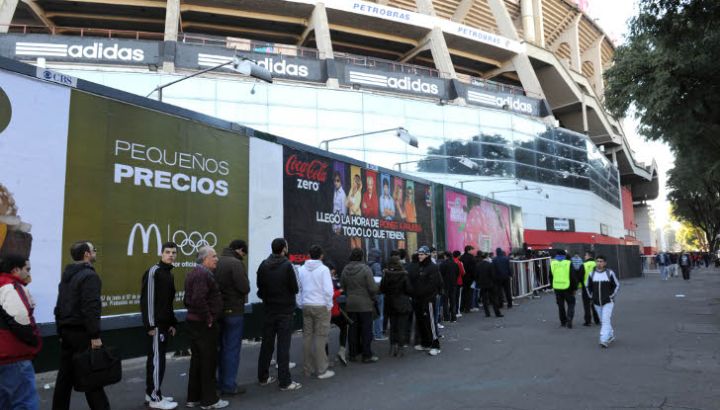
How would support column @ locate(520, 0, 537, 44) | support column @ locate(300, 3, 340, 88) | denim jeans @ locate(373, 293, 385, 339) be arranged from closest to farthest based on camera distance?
denim jeans @ locate(373, 293, 385, 339) < support column @ locate(300, 3, 340, 88) < support column @ locate(520, 0, 537, 44)

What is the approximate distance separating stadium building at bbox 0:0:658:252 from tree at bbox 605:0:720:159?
710 centimetres

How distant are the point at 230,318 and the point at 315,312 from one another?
1.40m

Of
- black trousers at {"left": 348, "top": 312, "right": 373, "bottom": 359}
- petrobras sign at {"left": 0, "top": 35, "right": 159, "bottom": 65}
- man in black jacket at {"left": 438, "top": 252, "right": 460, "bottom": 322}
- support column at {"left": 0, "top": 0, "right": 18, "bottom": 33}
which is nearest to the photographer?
black trousers at {"left": 348, "top": 312, "right": 373, "bottom": 359}

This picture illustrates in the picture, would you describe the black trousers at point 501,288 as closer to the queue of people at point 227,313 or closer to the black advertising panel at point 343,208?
the black advertising panel at point 343,208

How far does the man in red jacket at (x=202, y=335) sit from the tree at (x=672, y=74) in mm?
10057

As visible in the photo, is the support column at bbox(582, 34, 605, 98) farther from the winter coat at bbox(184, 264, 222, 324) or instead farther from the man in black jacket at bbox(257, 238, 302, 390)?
the winter coat at bbox(184, 264, 222, 324)

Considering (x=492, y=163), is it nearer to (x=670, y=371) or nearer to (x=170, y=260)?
(x=670, y=371)

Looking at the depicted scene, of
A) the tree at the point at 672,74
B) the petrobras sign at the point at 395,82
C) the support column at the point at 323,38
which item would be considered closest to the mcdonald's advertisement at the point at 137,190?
the tree at the point at 672,74

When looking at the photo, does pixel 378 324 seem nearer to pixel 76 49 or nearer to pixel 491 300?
pixel 491 300

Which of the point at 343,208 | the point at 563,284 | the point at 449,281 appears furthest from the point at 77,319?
the point at 563,284

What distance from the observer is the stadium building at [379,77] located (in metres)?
27.0

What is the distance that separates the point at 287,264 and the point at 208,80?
2336cm

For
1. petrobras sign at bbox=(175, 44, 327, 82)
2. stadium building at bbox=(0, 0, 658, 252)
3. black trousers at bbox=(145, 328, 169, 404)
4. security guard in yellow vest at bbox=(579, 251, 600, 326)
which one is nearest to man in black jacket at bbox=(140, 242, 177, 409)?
black trousers at bbox=(145, 328, 169, 404)

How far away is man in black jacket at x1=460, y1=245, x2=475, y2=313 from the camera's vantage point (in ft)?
47.7
